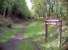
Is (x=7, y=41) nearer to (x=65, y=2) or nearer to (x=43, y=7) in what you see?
(x=43, y=7)

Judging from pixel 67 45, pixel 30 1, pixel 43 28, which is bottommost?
pixel 67 45

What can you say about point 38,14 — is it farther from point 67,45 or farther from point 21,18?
point 67,45

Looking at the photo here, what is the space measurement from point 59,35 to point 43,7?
301 mm

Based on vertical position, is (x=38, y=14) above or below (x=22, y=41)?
above

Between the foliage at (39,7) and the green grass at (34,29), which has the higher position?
the foliage at (39,7)

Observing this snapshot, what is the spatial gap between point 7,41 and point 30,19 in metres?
0.29

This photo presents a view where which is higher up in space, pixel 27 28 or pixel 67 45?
pixel 27 28

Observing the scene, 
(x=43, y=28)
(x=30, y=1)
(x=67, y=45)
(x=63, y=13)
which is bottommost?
(x=67, y=45)

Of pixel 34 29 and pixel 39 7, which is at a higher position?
pixel 39 7

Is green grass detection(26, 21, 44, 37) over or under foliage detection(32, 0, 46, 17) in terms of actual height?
under

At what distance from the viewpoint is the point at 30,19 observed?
157cm

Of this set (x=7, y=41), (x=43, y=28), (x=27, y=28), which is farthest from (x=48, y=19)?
(x=7, y=41)

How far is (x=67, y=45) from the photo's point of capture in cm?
159

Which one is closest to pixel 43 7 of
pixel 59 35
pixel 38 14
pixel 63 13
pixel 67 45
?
pixel 38 14
